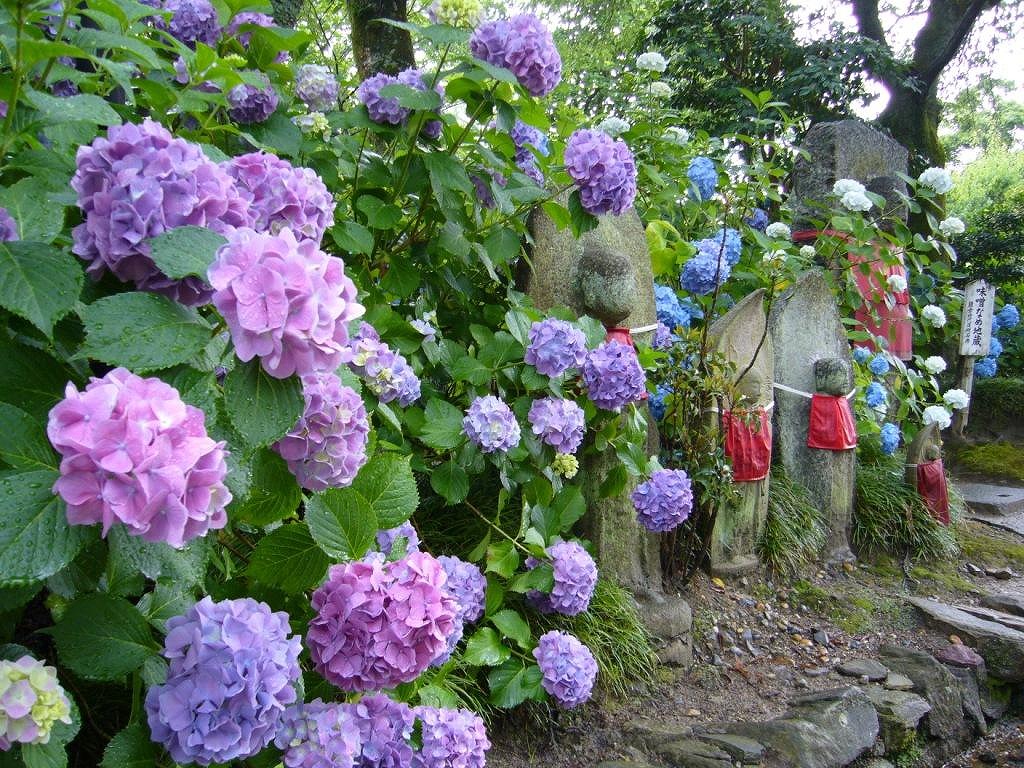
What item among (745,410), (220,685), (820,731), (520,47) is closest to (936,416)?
(745,410)

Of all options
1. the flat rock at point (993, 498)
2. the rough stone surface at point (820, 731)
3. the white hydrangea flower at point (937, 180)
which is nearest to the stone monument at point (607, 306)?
the rough stone surface at point (820, 731)

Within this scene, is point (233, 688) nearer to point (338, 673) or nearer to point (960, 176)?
point (338, 673)

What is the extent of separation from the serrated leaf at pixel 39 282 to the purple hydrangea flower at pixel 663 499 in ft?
7.01

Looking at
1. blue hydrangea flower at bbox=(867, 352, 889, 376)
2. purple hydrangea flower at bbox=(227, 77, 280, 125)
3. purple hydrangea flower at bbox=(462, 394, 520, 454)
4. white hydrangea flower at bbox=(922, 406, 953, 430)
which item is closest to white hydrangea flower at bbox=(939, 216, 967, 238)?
blue hydrangea flower at bbox=(867, 352, 889, 376)

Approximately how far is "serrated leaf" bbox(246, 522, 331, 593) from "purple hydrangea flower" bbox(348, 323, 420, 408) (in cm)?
75

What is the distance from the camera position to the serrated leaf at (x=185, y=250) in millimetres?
625

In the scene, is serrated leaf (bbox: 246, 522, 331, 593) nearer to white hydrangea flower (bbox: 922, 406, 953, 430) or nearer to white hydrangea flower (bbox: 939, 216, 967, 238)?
white hydrangea flower (bbox: 922, 406, 953, 430)

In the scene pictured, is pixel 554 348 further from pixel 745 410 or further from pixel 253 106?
pixel 745 410

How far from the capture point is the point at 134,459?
528mm

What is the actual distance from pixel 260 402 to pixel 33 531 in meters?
0.18

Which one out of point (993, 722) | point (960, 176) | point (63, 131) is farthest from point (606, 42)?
point (960, 176)

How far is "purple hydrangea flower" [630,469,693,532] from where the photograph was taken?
258 centimetres

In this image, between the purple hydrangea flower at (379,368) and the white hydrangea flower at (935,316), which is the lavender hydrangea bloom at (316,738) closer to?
the purple hydrangea flower at (379,368)

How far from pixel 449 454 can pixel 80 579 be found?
1550 millimetres
